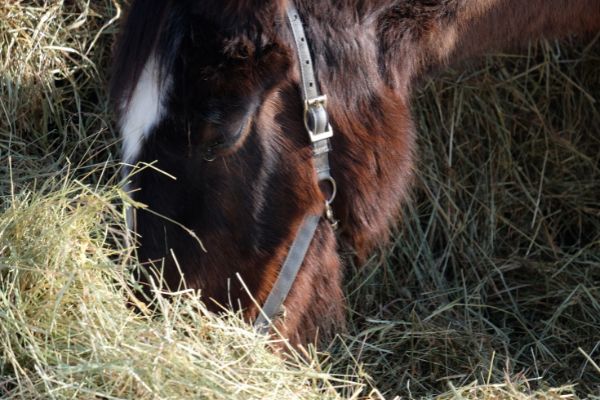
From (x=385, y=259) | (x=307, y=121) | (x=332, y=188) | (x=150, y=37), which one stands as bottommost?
(x=385, y=259)

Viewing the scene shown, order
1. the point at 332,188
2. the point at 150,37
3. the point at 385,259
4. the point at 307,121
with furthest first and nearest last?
the point at 385,259, the point at 332,188, the point at 307,121, the point at 150,37

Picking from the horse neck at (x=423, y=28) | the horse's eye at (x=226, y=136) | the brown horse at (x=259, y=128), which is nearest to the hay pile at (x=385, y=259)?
the brown horse at (x=259, y=128)

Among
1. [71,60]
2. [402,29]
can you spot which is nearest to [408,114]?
[402,29]

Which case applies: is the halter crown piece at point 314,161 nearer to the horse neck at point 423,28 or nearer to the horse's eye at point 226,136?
the horse neck at point 423,28

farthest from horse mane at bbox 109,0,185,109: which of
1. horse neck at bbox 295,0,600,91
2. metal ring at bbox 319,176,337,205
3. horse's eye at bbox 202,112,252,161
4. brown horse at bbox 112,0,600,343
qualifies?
metal ring at bbox 319,176,337,205

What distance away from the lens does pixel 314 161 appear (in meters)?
2.18

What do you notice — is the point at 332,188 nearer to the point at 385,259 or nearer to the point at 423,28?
the point at 423,28

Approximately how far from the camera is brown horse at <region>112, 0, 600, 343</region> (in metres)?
2.02

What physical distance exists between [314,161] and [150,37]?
18.8 inches

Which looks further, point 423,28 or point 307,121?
point 423,28

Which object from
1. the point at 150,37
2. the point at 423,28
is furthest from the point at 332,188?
the point at 150,37

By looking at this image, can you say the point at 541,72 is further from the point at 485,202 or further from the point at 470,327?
the point at 470,327

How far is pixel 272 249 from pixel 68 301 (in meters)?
0.49

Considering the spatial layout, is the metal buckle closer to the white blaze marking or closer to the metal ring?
the metal ring
